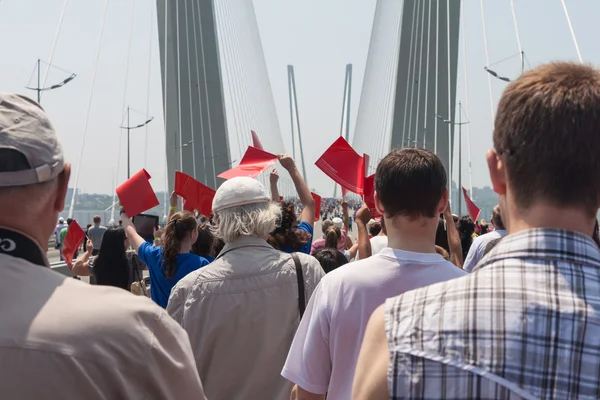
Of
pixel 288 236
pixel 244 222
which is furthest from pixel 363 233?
pixel 244 222

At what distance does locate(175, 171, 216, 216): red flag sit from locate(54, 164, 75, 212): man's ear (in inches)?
192

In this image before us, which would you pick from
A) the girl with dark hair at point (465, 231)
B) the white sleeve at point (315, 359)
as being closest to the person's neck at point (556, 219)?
the white sleeve at point (315, 359)

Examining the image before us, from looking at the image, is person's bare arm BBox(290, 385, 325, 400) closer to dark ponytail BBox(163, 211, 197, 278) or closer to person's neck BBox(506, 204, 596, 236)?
person's neck BBox(506, 204, 596, 236)

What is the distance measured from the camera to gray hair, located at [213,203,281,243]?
2.79 metres

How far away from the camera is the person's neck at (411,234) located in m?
2.22

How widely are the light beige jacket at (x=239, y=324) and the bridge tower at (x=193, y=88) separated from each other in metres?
18.7

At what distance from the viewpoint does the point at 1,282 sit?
4.12 ft

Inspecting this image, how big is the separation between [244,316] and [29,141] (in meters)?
1.39

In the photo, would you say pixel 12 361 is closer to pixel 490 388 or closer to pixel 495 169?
pixel 490 388

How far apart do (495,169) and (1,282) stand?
0.88m

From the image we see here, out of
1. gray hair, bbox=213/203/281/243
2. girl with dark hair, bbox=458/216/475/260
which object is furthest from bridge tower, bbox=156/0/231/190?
gray hair, bbox=213/203/281/243

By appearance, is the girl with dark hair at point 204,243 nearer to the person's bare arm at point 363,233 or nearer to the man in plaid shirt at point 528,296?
the person's bare arm at point 363,233

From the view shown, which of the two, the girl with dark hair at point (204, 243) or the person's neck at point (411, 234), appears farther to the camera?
the girl with dark hair at point (204, 243)

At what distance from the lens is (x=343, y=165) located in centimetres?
→ 561
